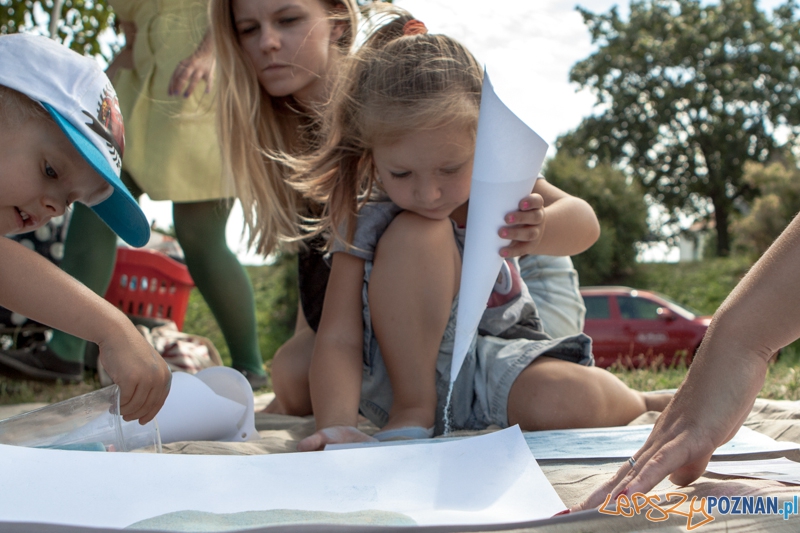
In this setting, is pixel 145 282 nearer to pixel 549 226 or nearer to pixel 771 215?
pixel 549 226

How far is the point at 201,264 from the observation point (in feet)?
7.69

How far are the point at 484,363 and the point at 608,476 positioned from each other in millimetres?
493

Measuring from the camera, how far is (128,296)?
3.05 m

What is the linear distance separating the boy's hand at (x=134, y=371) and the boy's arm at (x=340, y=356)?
0.36 m

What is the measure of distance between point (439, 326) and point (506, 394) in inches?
7.3

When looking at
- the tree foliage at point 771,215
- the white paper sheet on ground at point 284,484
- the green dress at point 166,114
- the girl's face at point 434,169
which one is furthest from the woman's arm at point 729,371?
the tree foliage at point 771,215

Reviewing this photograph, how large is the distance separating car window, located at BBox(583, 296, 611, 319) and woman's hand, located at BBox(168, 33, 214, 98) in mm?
4714

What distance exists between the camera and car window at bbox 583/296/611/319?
6.32m

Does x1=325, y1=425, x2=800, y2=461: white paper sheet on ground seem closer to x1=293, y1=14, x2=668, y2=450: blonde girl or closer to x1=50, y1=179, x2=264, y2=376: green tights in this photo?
x1=293, y1=14, x2=668, y2=450: blonde girl

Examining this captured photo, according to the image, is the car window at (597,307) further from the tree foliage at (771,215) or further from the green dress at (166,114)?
the green dress at (166,114)

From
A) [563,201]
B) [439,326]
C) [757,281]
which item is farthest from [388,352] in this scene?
[757,281]

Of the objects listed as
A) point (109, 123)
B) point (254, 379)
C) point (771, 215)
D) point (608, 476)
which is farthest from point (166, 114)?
point (771, 215)

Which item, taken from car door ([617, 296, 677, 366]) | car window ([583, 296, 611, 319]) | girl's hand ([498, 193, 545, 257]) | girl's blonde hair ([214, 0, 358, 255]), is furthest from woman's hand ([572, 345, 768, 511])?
car window ([583, 296, 611, 319])

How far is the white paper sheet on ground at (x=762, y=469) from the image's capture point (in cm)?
91
